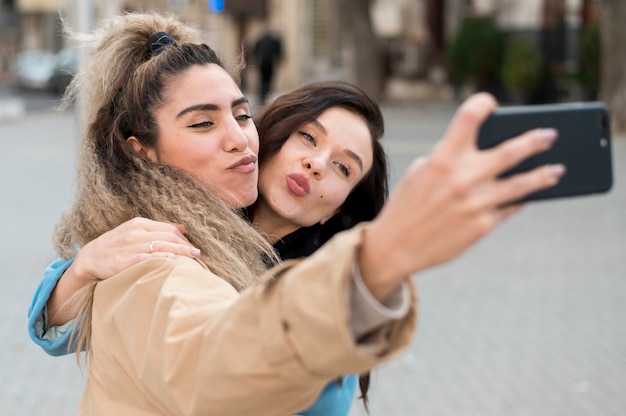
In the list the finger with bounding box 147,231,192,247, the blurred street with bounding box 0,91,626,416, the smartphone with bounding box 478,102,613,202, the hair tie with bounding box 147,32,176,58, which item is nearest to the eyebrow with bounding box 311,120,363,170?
the hair tie with bounding box 147,32,176,58

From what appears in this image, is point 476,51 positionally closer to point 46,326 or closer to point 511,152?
point 46,326

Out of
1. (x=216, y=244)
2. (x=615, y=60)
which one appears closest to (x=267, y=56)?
(x=615, y=60)

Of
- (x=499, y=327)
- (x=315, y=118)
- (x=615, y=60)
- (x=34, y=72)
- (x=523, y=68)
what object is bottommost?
(x=34, y=72)

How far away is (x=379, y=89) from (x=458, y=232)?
22855 millimetres

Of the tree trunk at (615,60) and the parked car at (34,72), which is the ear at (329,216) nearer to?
the tree trunk at (615,60)

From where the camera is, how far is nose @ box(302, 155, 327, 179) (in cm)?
241

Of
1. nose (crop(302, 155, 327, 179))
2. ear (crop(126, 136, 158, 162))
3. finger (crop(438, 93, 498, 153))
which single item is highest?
finger (crop(438, 93, 498, 153))

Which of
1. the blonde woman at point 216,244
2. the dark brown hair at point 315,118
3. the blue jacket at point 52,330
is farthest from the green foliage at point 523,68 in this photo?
the blue jacket at point 52,330

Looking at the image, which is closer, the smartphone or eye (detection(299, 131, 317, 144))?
the smartphone

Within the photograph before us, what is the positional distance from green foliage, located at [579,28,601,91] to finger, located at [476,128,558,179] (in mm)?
19970

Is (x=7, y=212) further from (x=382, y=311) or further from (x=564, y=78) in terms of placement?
(x=564, y=78)

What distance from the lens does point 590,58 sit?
66.9 ft

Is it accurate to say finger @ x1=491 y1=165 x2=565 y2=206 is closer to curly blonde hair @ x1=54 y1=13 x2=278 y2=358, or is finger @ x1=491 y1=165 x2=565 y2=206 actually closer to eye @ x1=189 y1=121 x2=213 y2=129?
curly blonde hair @ x1=54 y1=13 x2=278 y2=358

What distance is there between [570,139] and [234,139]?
0.84 m
